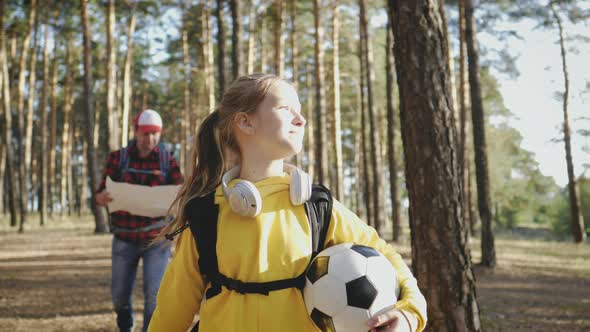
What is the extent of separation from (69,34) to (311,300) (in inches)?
954

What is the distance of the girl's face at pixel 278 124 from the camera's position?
1.93m

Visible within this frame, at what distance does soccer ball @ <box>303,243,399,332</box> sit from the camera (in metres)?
1.69

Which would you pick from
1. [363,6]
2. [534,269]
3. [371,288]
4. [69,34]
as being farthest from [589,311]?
[69,34]

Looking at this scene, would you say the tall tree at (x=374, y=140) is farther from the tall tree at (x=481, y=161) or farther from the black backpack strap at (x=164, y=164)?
the black backpack strap at (x=164, y=164)

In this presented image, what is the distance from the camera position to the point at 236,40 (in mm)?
10094

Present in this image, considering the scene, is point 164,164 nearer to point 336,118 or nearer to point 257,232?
point 257,232

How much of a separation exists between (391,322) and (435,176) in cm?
187

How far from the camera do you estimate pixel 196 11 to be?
69.6ft

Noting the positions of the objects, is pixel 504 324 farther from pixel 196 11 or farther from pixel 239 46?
pixel 196 11

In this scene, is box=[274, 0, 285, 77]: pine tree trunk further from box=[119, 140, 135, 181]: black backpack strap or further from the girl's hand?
the girl's hand

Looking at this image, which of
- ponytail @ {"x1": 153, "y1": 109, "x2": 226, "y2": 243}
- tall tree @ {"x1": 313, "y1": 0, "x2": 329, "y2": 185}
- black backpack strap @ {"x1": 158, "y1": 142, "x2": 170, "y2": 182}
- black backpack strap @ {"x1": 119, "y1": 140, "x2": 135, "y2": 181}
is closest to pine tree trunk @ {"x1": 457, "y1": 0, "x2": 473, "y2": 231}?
tall tree @ {"x1": 313, "y1": 0, "x2": 329, "y2": 185}

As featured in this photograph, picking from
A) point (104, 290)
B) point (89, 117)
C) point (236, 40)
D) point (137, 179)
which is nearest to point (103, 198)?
point (137, 179)

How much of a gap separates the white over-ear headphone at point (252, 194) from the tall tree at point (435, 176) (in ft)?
5.73

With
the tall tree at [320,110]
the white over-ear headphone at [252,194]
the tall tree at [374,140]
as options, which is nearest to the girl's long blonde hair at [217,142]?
the white over-ear headphone at [252,194]
